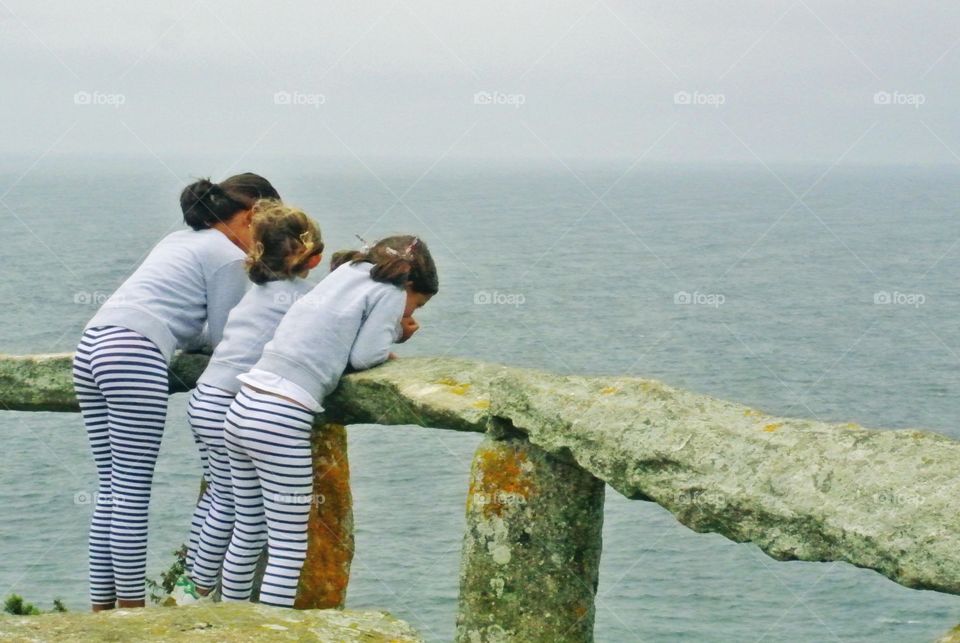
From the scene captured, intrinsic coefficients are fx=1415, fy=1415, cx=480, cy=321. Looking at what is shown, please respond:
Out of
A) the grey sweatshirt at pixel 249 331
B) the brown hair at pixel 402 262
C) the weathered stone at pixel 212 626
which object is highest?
the brown hair at pixel 402 262

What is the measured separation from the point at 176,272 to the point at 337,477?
139 cm

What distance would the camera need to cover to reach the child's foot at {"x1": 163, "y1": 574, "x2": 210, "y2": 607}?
23.8 ft

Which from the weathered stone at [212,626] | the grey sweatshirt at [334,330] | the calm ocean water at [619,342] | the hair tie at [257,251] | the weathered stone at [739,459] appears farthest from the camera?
the calm ocean water at [619,342]

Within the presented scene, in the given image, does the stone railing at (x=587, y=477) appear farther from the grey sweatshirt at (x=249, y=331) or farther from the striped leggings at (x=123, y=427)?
the striped leggings at (x=123, y=427)

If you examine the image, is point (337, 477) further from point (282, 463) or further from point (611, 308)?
point (611, 308)

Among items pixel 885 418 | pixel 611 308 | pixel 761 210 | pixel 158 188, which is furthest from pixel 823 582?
pixel 158 188

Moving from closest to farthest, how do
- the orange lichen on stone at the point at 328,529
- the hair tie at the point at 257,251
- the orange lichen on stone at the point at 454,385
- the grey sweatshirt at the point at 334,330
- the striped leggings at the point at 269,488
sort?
the striped leggings at the point at 269,488 < the grey sweatshirt at the point at 334,330 < the orange lichen on stone at the point at 454,385 < the hair tie at the point at 257,251 < the orange lichen on stone at the point at 328,529

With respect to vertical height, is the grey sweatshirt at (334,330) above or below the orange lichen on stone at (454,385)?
above

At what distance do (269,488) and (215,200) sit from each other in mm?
1586

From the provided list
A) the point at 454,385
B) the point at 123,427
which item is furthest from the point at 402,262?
the point at 123,427

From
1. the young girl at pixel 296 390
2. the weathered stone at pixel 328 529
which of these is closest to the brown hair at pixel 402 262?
the young girl at pixel 296 390

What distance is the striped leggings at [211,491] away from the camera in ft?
22.9

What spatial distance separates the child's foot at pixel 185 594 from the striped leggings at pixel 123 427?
0.22 meters

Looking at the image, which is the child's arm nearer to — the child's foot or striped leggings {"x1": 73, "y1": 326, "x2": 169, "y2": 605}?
Answer: striped leggings {"x1": 73, "y1": 326, "x2": 169, "y2": 605}
